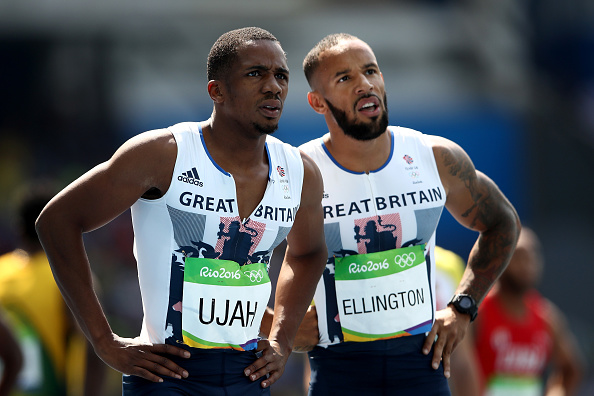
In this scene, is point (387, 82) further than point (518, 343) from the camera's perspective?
Yes

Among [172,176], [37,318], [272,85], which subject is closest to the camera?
[172,176]

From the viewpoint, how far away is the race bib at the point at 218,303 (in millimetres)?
3586

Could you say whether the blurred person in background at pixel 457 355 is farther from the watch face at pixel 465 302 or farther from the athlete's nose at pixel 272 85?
the athlete's nose at pixel 272 85

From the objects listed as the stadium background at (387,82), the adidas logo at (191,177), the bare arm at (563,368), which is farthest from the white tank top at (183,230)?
the stadium background at (387,82)

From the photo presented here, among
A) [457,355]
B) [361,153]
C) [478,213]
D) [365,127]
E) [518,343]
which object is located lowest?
[457,355]

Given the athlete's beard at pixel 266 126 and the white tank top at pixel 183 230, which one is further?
the athlete's beard at pixel 266 126

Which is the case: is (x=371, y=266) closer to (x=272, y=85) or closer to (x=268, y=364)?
(x=268, y=364)

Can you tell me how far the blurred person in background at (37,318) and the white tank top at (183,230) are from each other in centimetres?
240

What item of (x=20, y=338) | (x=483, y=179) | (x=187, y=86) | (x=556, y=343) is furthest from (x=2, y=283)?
(x=187, y=86)

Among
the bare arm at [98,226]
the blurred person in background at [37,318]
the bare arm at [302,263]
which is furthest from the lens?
the blurred person in background at [37,318]

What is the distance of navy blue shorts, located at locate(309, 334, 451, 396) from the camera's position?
429 centimetres

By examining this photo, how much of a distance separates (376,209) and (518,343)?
3768 millimetres

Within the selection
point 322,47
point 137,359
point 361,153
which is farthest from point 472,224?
point 137,359

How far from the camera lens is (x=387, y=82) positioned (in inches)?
728
